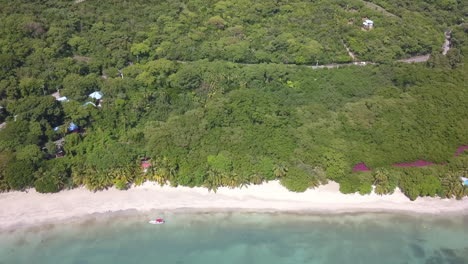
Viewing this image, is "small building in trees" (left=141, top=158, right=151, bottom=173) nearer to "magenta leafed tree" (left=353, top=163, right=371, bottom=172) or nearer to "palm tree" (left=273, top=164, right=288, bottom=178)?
"palm tree" (left=273, top=164, right=288, bottom=178)

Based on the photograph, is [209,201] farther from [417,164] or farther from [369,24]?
[369,24]

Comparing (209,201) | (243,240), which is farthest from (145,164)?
Answer: (243,240)

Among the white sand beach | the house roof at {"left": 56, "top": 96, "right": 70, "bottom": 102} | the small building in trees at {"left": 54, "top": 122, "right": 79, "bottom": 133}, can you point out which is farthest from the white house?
the small building in trees at {"left": 54, "top": 122, "right": 79, "bottom": 133}

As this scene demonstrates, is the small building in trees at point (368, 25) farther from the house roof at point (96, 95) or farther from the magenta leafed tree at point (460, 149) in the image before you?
the house roof at point (96, 95)

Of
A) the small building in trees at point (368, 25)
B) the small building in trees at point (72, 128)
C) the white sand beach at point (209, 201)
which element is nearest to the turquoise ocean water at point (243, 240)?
the white sand beach at point (209, 201)

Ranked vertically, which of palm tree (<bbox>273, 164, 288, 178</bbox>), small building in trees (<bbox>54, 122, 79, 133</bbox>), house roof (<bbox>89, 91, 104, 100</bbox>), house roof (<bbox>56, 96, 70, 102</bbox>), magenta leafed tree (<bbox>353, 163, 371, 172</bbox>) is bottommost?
magenta leafed tree (<bbox>353, 163, 371, 172</bbox>)

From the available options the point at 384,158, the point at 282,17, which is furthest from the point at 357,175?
the point at 282,17

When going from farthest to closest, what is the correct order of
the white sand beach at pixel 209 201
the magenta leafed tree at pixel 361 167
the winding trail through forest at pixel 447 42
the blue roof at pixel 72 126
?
the winding trail through forest at pixel 447 42
the blue roof at pixel 72 126
the magenta leafed tree at pixel 361 167
the white sand beach at pixel 209 201
